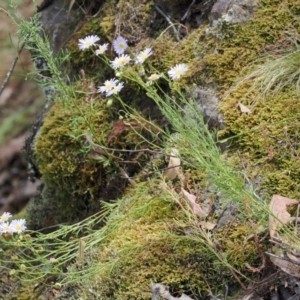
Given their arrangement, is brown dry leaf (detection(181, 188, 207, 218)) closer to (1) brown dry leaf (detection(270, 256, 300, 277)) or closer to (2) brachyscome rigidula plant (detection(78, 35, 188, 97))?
(1) brown dry leaf (detection(270, 256, 300, 277))

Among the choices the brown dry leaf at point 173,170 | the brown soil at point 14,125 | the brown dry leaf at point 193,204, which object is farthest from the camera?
the brown soil at point 14,125

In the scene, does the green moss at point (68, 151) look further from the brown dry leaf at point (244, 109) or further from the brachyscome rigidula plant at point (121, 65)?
the brown dry leaf at point (244, 109)

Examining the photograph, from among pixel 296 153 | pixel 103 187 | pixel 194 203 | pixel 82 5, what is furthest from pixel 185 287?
pixel 82 5

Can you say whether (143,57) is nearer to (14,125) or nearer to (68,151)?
(68,151)

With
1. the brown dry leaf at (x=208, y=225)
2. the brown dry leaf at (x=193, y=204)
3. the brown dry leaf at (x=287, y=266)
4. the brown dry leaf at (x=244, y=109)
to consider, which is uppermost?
the brown dry leaf at (x=244, y=109)

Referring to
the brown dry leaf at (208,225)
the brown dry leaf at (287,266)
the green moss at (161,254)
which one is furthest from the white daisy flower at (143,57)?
the brown dry leaf at (287,266)

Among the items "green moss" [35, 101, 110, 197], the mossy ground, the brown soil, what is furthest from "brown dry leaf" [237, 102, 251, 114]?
the brown soil
